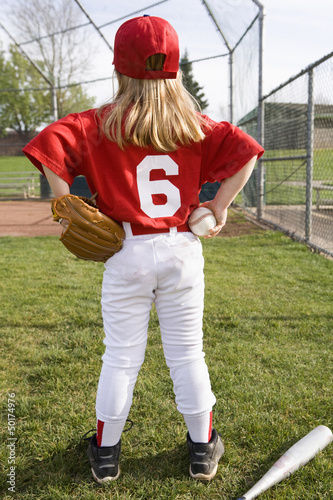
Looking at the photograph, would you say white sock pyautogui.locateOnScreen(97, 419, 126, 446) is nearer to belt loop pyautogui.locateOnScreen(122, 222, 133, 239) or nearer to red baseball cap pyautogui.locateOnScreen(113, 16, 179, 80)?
belt loop pyautogui.locateOnScreen(122, 222, 133, 239)

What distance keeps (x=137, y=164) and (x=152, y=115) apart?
164mm

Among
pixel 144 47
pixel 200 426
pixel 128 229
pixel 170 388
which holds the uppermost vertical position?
pixel 144 47

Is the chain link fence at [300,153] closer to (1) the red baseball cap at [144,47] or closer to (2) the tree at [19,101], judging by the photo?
(1) the red baseball cap at [144,47]

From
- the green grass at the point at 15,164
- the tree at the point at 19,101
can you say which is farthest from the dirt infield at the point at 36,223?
the green grass at the point at 15,164

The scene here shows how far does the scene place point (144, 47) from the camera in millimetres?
1351

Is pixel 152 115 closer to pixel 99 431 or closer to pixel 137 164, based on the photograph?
pixel 137 164

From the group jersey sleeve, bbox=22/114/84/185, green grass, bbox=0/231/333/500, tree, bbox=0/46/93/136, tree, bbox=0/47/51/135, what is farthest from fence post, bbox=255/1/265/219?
tree, bbox=0/47/51/135

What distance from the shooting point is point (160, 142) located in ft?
4.57

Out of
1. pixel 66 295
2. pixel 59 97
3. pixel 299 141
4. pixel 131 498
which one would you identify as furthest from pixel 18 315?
pixel 59 97

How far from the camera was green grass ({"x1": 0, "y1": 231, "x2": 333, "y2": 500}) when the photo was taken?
1.59 m

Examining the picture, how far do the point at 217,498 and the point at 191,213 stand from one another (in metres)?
1.02

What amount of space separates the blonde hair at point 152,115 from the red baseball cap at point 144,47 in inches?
0.9

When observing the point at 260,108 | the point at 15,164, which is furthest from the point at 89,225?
the point at 15,164

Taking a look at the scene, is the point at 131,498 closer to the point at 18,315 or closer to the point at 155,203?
the point at 155,203
